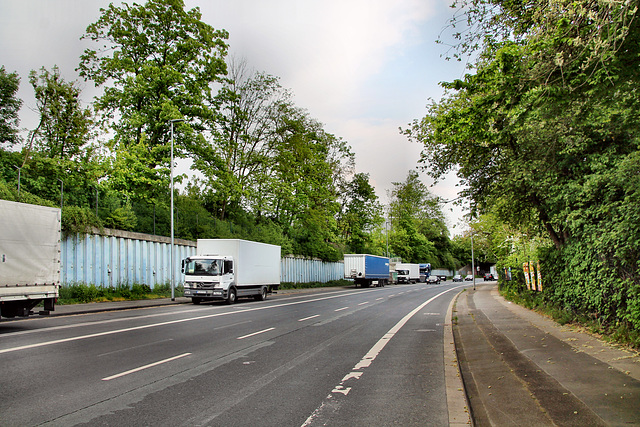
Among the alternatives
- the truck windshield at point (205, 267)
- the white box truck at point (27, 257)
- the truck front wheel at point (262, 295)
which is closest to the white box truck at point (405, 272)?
the truck front wheel at point (262, 295)

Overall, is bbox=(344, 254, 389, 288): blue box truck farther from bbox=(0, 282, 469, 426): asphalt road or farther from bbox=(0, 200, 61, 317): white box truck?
bbox=(0, 200, 61, 317): white box truck

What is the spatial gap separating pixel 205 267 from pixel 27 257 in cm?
1068

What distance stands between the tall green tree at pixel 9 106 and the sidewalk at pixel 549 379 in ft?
124

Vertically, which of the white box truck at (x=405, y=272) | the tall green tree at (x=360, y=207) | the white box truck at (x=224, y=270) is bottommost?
the white box truck at (x=405, y=272)

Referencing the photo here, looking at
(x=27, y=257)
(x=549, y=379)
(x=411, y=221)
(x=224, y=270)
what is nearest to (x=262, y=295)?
(x=224, y=270)

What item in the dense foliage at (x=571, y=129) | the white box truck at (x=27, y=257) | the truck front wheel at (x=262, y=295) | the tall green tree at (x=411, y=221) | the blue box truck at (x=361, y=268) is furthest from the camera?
the tall green tree at (x=411, y=221)

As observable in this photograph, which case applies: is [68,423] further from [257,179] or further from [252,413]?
[257,179]

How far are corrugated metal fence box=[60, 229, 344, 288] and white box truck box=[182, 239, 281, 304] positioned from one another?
134 inches

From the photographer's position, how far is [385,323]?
→ 15.6m

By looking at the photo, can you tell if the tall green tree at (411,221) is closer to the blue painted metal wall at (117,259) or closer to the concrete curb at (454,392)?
the blue painted metal wall at (117,259)

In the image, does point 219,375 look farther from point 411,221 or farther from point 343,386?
point 411,221

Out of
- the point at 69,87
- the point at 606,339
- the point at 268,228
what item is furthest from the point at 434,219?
the point at 606,339

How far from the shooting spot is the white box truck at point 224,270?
23.0 meters

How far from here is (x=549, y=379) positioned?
→ 6781mm
